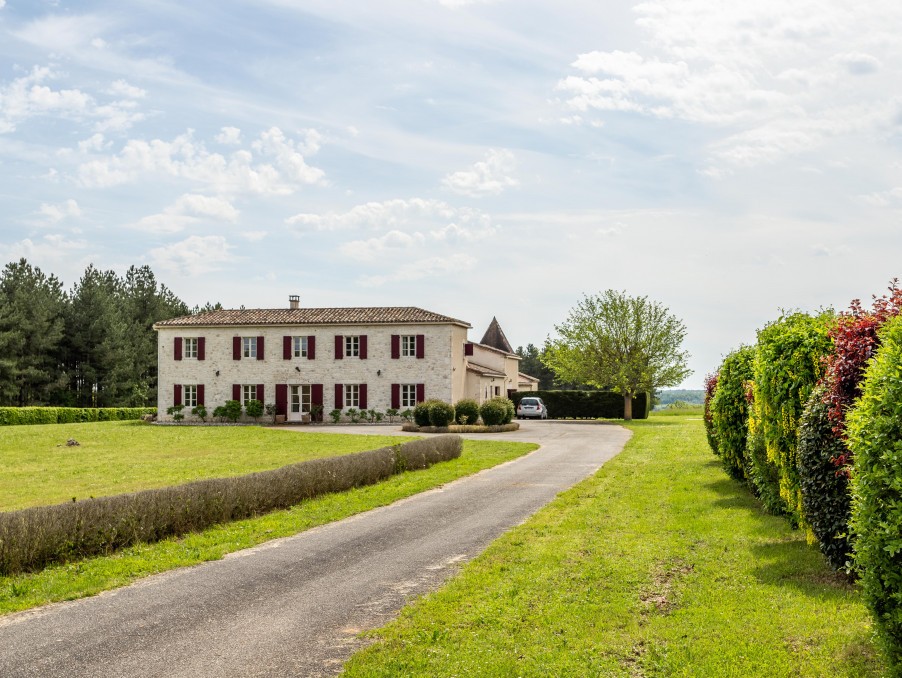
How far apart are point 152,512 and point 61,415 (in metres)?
44.2

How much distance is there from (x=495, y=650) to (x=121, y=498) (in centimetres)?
697

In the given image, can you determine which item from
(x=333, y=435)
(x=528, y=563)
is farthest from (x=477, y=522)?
(x=333, y=435)

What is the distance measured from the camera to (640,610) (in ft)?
23.5

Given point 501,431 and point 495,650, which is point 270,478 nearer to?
point 495,650

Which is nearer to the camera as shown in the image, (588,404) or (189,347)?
(189,347)

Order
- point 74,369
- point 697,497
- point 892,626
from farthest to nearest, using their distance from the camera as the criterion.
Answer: point 74,369 < point 697,497 < point 892,626

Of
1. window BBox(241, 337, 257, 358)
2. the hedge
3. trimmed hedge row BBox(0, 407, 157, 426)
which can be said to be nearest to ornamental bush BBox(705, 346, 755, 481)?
window BBox(241, 337, 257, 358)

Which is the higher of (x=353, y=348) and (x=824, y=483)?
(x=353, y=348)

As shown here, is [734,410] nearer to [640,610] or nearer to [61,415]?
[640,610]

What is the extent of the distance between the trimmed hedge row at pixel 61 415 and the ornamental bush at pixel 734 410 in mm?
43643

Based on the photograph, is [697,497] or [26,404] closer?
[697,497]

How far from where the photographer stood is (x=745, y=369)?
1412 cm

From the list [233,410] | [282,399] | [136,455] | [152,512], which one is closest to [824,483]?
[152,512]

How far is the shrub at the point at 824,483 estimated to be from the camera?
24.8 feet
